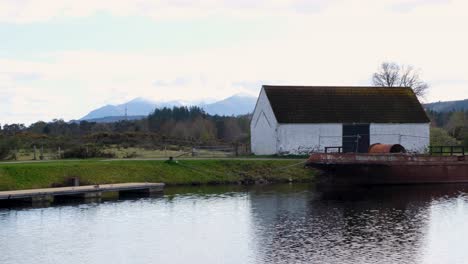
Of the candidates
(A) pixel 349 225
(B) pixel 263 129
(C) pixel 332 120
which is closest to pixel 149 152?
(B) pixel 263 129

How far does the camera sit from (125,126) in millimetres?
97625

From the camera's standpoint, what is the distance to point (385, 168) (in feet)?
148

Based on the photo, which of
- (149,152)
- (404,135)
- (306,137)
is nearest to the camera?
(306,137)

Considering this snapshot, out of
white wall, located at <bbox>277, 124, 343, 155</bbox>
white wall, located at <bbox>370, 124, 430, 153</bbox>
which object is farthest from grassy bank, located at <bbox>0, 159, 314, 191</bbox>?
white wall, located at <bbox>370, 124, 430, 153</bbox>

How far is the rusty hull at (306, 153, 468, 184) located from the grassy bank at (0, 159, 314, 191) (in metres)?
2.69

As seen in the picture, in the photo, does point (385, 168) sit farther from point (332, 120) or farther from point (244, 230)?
point (244, 230)

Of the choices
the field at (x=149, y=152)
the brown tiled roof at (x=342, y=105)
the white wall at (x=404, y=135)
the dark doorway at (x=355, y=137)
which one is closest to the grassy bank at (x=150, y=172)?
the field at (x=149, y=152)

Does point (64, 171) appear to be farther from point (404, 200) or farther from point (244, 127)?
point (244, 127)

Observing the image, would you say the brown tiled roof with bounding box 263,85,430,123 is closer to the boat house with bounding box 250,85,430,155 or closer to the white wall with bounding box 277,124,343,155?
the boat house with bounding box 250,85,430,155

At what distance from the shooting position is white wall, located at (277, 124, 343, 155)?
171ft

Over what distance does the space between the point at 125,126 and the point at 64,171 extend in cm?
5749

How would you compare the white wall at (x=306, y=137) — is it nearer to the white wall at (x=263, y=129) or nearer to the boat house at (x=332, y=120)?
the boat house at (x=332, y=120)

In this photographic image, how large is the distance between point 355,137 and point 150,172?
55.9ft

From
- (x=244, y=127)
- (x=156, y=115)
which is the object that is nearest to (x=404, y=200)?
(x=244, y=127)
